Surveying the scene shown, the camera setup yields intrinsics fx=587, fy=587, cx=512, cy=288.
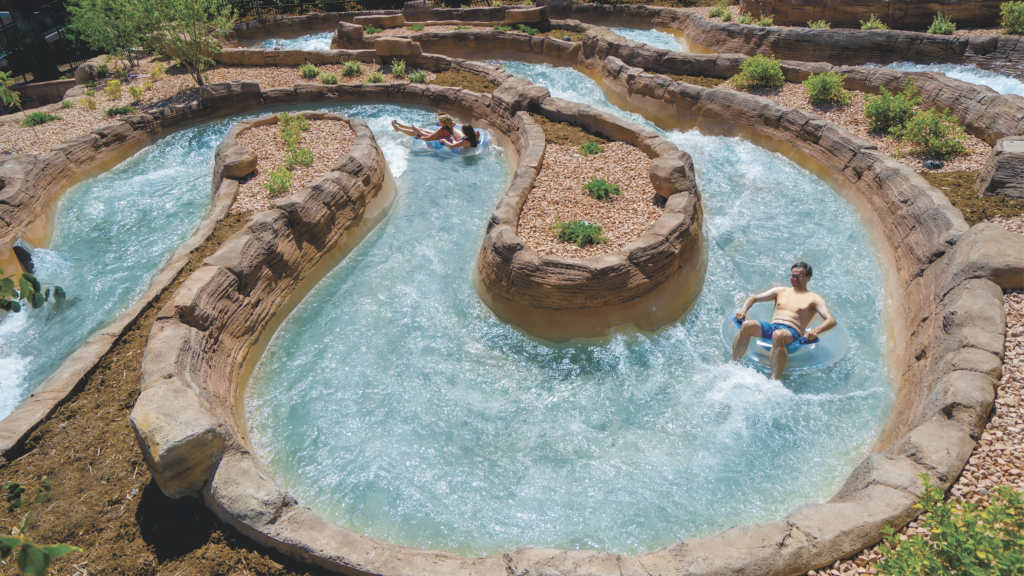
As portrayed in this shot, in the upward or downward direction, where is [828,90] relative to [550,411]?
upward

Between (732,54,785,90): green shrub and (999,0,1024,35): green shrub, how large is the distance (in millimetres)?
5374

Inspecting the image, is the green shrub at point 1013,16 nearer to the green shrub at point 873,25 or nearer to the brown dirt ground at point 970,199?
the green shrub at point 873,25

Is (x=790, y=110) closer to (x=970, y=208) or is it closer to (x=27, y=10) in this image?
(x=970, y=208)

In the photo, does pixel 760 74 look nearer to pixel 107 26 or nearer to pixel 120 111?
pixel 120 111

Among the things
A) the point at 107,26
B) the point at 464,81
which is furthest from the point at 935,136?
the point at 107,26

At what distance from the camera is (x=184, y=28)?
1434 cm

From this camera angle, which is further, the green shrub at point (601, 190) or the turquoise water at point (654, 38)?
the turquoise water at point (654, 38)

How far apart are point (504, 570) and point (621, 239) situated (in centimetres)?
469

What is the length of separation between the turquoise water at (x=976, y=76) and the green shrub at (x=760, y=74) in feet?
8.36

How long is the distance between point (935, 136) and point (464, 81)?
9698 mm

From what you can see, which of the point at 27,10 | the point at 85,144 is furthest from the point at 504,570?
the point at 27,10

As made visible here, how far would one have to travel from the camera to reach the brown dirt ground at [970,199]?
7598 mm

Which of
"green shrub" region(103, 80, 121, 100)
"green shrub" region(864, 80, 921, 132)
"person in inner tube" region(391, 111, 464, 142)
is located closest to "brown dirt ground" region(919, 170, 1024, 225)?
"green shrub" region(864, 80, 921, 132)

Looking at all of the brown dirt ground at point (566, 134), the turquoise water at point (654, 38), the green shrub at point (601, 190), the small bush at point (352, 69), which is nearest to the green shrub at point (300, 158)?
the brown dirt ground at point (566, 134)
